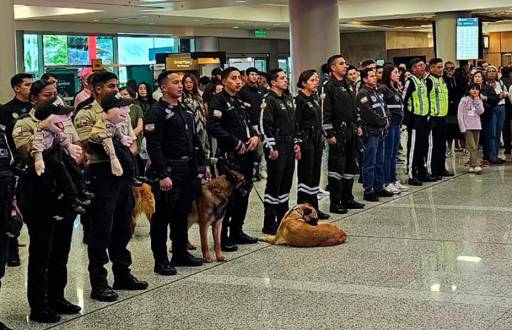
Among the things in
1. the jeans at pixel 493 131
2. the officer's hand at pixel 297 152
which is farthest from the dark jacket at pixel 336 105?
the jeans at pixel 493 131

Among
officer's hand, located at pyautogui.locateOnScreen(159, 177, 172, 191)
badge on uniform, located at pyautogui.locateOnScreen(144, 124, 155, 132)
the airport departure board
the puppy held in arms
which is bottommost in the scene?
the puppy held in arms

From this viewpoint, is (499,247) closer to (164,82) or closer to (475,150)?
(164,82)

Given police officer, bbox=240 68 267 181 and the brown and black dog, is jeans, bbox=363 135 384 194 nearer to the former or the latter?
police officer, bbox=240 68 267 181

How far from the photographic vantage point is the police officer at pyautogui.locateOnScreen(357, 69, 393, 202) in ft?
34.6

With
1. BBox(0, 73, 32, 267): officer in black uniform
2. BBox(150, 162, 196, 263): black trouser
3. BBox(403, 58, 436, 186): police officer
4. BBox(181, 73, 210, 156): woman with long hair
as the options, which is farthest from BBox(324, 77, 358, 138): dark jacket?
BBox(0, 73, 32, 267): officer in black uniform

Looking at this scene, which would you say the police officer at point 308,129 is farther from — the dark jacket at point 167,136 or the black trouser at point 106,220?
the black trouser at point 106,220

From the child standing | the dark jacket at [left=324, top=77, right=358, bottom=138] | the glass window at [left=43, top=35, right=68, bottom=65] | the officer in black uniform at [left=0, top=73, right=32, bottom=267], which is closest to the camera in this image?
the officer in black uniform at [left=0, top=73, right=32, bottom=267]

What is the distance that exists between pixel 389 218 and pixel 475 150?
4.47 meters

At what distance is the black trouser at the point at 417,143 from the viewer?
12016 millimetres

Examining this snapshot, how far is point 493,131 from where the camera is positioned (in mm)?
14273

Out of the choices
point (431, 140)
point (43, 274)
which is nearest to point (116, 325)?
point (43, 274)

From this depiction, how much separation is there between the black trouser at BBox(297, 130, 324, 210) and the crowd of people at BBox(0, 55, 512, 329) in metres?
0.01

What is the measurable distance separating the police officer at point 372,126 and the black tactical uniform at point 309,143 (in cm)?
136

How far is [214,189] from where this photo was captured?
745 centimetres
